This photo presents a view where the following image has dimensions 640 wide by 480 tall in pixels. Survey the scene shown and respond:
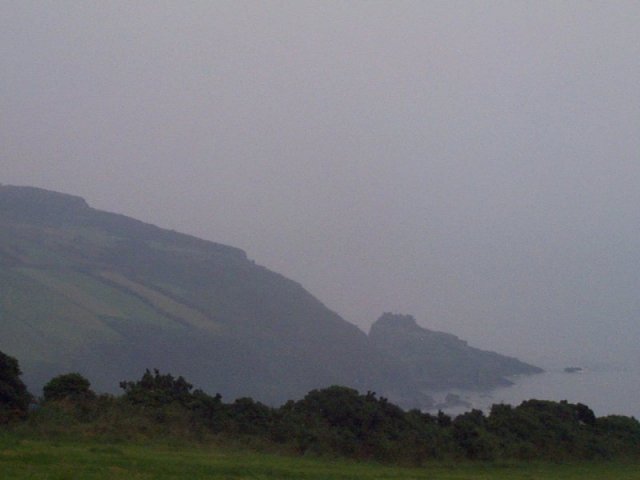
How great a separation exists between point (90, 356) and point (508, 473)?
126 feet

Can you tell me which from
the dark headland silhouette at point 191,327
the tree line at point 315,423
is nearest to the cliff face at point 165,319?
the dark headland silhouette at point 191,327

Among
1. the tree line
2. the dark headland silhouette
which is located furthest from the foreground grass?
the dark headland silhouette

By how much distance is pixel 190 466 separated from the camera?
14930 millimetres

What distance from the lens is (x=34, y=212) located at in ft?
271

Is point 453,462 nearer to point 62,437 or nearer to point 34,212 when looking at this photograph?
point 62,437

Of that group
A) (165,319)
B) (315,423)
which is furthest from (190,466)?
(165,319)

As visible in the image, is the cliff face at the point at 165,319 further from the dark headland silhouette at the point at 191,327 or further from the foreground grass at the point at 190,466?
the foreground grass at the point at 190,466

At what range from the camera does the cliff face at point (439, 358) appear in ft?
207

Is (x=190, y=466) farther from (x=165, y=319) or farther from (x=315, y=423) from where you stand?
(x=165, y=319)

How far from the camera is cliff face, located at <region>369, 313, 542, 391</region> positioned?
63.2m

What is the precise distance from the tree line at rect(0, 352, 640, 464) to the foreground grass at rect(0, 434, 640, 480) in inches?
41.7

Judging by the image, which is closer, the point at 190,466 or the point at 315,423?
the point at 190,466


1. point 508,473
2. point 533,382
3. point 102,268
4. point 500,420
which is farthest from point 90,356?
point 508,473

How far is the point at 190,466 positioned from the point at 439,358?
5553 centimetres
